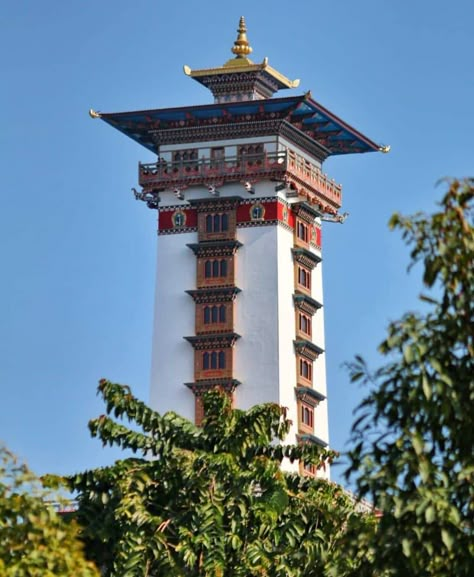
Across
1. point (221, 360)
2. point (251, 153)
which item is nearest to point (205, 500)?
point (221, 360)

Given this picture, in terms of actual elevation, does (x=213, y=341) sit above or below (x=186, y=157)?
below

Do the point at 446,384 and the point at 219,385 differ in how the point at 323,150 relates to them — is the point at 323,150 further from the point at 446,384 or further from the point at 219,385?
the point at 446,384

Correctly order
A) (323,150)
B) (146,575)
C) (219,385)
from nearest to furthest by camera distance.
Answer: (146,575) < (219,385) < (323,150)

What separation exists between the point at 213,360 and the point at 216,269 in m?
4.54

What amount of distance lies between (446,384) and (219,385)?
65906 mm

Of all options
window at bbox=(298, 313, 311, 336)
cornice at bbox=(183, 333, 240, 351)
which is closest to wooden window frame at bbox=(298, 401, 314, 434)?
window at bbox=(298, 313, 311, 336)

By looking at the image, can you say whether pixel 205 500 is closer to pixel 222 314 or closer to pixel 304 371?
pixel 222 314

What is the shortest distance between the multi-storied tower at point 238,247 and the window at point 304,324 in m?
0.05

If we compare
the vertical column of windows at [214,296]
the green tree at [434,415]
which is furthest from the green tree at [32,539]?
the vertical column of windows at [214,296]

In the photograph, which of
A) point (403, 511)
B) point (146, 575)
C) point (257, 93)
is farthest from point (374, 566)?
point (257, 93)

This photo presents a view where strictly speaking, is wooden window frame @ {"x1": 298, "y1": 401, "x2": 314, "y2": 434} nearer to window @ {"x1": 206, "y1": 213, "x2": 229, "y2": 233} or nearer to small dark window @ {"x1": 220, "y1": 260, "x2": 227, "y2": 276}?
small dark window @ {"x1": 220, "y1": 260, "x2": 227, "y2": 276}

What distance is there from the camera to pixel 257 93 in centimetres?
9569

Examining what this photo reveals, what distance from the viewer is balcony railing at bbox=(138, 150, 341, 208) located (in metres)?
93.4

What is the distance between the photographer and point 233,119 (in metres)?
93.8
